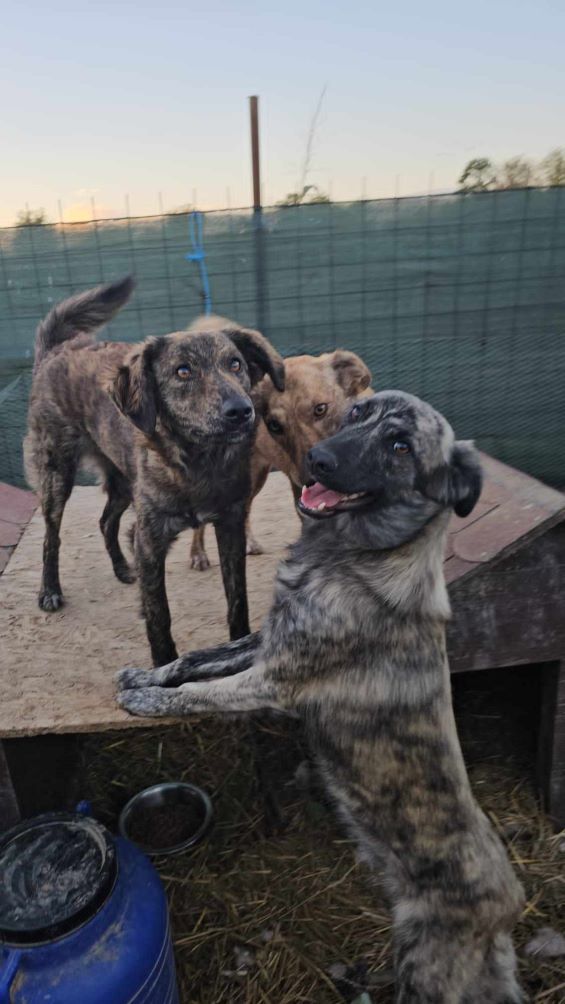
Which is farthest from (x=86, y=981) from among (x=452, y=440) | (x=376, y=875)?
(x=452, y=440)

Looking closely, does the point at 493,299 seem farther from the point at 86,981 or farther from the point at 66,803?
the point at 86,981

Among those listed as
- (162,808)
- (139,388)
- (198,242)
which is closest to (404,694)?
(139,388)

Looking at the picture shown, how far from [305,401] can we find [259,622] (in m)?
0.98

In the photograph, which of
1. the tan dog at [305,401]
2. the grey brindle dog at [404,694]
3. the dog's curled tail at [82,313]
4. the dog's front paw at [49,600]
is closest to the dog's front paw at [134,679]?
the grey brindle dog at [404,694]

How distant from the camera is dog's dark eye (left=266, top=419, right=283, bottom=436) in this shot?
2.44 m

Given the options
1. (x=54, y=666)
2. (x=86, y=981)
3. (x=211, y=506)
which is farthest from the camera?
(x=54, y=666)

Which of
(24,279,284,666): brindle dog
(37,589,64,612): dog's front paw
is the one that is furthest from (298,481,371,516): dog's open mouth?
(37,589,64,612): dog's front paw

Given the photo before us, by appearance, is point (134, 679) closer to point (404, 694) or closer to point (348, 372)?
point (404, 694)

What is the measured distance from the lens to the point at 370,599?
207 centimetres

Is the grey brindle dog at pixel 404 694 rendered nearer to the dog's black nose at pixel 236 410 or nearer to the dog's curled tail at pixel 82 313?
the dog's black nose at pixel 236 410

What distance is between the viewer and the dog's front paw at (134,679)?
2414 millimetres

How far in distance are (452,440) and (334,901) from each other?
2083 mm

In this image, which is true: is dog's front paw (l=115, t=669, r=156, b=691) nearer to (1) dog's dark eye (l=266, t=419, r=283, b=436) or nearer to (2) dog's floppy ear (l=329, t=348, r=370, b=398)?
(1) dog's dark eye (l=266, t=419, r=283, b=436)

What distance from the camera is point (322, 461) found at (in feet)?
5.96
